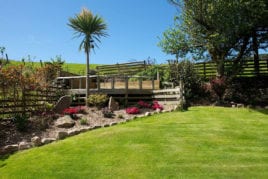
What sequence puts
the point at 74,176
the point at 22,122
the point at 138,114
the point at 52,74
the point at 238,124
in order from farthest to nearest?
the point at 52,74 → the point at 138,114 → the point at 22,122 → the point at 238,124 → the point at 74,176

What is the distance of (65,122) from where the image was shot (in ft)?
34.5

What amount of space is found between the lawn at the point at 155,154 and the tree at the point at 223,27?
7364 millimetres

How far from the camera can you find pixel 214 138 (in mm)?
7945

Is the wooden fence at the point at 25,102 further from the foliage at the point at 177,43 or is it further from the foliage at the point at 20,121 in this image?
the foliage at the point at 177,43

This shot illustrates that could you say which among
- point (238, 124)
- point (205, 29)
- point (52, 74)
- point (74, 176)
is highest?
point (205, 29)

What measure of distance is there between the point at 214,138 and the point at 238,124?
6.84 feet

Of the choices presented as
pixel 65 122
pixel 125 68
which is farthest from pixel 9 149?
pixel 125 68

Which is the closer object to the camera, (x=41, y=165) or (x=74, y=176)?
(x=74, y=176)

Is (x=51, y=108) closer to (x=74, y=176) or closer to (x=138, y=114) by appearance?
(x=138, y=114)

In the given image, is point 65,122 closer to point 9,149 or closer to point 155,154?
point 9,149

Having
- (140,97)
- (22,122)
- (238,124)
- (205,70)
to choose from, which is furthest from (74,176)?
(205,70)

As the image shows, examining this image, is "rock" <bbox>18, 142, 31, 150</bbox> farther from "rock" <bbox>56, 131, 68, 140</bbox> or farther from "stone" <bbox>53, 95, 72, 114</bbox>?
"stone" <bbox>53, 95, 72, 114</bbox>

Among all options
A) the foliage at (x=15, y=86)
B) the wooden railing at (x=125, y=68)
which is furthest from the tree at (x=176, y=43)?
the foliage at (x=15, y=86)

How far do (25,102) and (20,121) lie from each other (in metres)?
1.58
